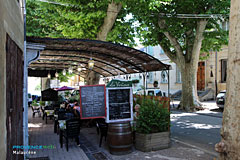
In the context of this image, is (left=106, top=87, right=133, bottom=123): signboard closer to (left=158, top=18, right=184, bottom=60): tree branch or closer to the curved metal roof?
the curved metal roof

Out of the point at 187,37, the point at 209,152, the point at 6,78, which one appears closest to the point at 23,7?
the point at 6,78

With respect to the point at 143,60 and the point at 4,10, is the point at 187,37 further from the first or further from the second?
the point at 4,10

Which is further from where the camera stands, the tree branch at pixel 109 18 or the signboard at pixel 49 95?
the signboard at pixel 49 95

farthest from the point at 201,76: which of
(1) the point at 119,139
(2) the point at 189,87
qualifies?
(1) the point at 119,139

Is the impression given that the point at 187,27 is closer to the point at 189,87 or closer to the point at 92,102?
the point at 189,87

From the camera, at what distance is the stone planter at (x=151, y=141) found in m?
6.27

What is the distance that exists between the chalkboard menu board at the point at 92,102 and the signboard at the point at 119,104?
0.94 ft

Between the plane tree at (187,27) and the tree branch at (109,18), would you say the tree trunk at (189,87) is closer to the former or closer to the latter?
the plane tree at (187,27)

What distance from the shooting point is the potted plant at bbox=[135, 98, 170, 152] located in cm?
630

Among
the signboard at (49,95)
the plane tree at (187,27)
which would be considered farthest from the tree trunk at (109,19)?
the signboard at (49,95)

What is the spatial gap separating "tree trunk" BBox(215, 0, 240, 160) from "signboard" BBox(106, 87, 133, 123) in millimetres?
2854

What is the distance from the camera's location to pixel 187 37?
53.4ft

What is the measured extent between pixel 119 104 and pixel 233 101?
329 centimetres

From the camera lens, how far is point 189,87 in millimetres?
15445
